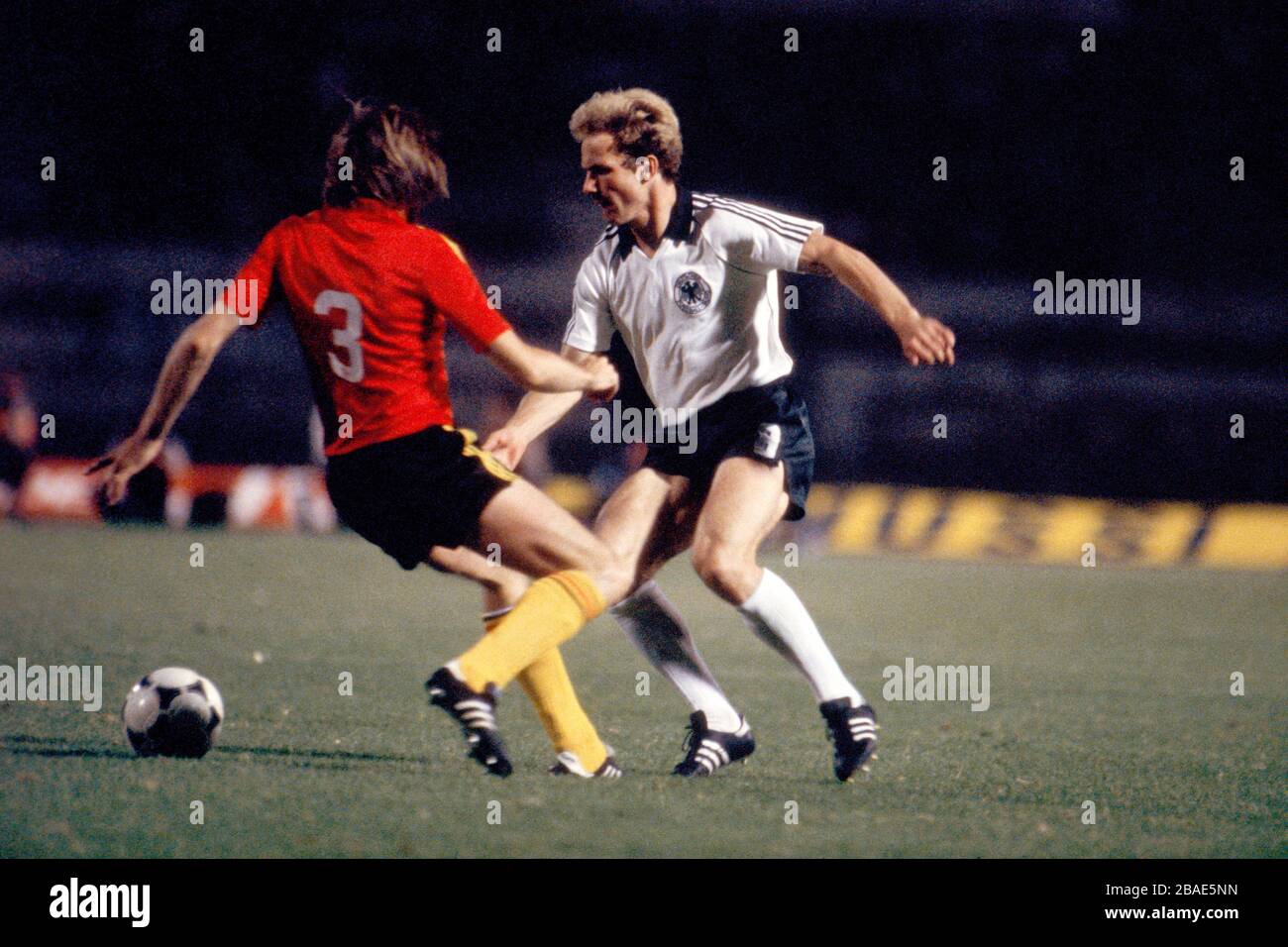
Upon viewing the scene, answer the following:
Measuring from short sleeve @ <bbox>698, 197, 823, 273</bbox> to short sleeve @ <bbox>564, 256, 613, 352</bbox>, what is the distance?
0.42 m

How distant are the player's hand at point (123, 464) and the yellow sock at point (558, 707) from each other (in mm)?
1137

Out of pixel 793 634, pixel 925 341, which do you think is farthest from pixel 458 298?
pixel 793 634

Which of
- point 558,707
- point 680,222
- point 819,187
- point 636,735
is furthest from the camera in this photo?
point 819,187

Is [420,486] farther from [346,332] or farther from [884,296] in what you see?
[884,296]

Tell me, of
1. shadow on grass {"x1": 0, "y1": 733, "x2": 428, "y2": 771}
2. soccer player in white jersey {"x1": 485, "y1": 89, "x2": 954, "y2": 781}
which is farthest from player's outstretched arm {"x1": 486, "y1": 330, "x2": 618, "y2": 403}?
shadow on grass {"x1": 0, "y1": 733, "x2": 428, "y2": 771}

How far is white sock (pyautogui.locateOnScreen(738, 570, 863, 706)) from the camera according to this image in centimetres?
560

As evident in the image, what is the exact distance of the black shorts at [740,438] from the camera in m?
5.70

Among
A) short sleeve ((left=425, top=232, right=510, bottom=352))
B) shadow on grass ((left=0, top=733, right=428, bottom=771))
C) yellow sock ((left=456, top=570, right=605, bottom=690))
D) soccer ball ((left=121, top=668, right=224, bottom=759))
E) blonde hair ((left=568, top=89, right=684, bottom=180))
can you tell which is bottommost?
shadow on grass ((left=0, top=733, right=428, bottom=771))

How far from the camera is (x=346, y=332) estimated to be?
4.92 meters

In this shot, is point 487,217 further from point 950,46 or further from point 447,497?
point 447,497

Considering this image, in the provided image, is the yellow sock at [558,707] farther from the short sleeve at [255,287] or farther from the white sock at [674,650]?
the short sleeve at [255,287]

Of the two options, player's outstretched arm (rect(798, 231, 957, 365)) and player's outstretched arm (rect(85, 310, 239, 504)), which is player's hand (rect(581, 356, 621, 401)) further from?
player's outstretched arm (rect(85, 310, 239, 504))

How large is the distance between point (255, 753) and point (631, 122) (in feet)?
7.80

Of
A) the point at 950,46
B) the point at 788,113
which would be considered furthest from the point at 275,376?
the point at 950,46
